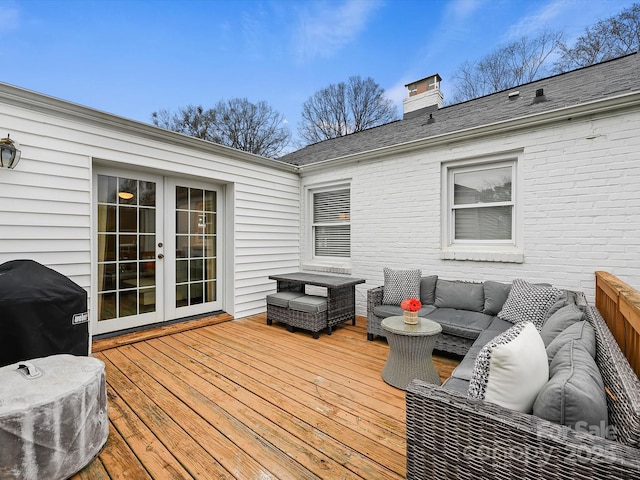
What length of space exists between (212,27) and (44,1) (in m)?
2.68

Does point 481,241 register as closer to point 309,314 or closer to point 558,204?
point 558,204

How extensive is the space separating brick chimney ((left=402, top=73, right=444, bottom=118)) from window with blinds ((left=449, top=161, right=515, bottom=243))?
271 centimetres

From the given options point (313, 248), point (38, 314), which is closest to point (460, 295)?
point (313, 248)

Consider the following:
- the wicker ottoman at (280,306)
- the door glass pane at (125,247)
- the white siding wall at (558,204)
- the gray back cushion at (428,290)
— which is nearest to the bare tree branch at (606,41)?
the white siding wall at (558,204)

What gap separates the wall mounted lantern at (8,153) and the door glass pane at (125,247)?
867 millimetres

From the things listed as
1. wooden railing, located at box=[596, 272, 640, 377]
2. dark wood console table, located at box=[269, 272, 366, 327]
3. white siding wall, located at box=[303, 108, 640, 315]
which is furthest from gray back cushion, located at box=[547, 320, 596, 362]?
dark wood console table, located at box=[269, 272, 366, 327]

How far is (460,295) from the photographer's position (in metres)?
3.60

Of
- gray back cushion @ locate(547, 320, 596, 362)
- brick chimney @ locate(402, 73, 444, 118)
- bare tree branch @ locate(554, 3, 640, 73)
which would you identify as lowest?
gray back cushion @ locate(547, 320, 596, 362)

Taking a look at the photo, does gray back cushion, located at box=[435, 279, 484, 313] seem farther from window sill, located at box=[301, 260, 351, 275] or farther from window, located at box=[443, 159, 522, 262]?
window sill, located at box=[301, 260, 351, 275]

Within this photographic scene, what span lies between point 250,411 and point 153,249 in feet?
9.38

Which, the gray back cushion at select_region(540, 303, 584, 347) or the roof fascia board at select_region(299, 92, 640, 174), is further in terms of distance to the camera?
the roof fascia board at select_region(299, 92, 640, 174)

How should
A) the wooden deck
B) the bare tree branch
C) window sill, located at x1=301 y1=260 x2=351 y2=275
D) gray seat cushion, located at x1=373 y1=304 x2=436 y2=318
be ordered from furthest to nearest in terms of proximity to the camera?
the bare tree branch
window sill, located at x1=301 y1=260 x2=351 y2=275
gray seat cushion, located at x1=373 y1=304 x2=436 y2=318
the wooden deck

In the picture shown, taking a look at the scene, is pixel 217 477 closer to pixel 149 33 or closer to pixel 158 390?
pixel 158 390

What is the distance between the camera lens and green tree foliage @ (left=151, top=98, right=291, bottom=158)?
11.0 m
